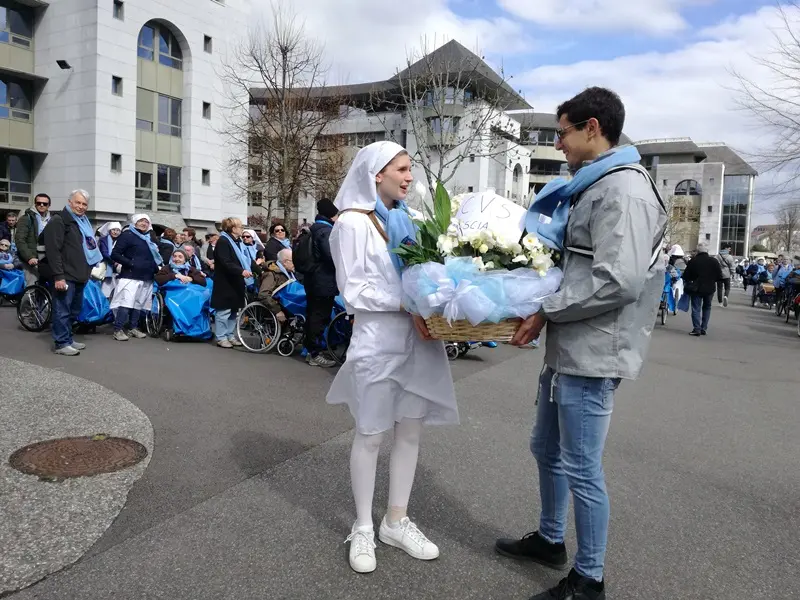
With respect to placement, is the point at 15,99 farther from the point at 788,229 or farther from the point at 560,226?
the point at 788,229

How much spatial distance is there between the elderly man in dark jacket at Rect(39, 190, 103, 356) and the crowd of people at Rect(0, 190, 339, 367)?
0.01 m

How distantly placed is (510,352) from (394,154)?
7070 mm

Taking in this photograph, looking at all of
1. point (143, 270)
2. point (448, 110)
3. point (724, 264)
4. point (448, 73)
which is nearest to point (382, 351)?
point (143, 270)

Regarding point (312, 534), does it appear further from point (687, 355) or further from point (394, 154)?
point (687, 355)

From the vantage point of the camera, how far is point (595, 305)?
2.42 meters

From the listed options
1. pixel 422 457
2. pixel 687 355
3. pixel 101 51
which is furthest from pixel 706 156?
pixel 422 457

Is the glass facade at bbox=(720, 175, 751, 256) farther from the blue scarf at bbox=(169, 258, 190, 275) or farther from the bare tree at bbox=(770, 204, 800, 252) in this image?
the blue scarf at bbox=(169, 258, 190, 275)

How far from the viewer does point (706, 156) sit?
103812mm

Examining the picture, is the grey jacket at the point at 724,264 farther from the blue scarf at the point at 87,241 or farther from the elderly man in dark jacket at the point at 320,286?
the blue scarf at the point at 87,241

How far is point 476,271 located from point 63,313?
698 centimetres

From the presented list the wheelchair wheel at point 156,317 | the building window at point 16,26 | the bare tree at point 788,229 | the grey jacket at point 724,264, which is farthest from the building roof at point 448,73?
the bare tree at point 788,229

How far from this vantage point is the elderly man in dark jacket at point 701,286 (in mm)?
13445

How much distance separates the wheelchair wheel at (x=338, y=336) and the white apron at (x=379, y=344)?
202 inches

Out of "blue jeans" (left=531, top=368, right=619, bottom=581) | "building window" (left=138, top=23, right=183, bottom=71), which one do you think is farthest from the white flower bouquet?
"building window" (left=138, top=23, right=183, bottom=71)
